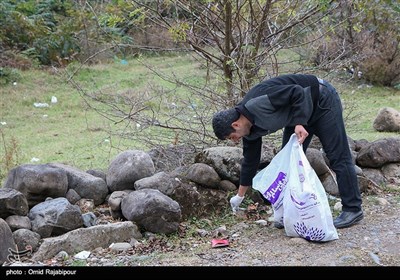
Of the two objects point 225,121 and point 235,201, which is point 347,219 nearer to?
point 235,201

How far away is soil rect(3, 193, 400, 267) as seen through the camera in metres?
4.03

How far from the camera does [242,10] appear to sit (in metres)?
6.53

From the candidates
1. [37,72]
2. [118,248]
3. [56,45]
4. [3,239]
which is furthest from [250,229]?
[56,45]

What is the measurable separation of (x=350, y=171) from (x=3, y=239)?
256cm

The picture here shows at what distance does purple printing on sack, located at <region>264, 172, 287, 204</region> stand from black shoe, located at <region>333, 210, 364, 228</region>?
523mm

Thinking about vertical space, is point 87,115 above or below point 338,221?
above

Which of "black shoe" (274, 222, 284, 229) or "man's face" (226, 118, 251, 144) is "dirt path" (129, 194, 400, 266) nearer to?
"black shoe" (274, 222, 284, 229)

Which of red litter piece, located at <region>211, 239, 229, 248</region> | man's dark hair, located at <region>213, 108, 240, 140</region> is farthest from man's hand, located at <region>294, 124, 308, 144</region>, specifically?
red litter piece, located at <region>211, 239, 229, 248</region>

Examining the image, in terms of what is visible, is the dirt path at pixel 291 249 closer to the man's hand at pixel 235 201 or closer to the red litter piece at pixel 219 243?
the red litter piece at pixel 219 243

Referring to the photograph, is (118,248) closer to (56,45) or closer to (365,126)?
(365,126)

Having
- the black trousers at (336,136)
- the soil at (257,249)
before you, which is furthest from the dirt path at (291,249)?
the black trousers at (336,136)

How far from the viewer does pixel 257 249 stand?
170 inches

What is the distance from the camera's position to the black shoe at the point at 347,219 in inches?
186

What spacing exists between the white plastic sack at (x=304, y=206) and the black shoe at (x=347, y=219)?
34cm
